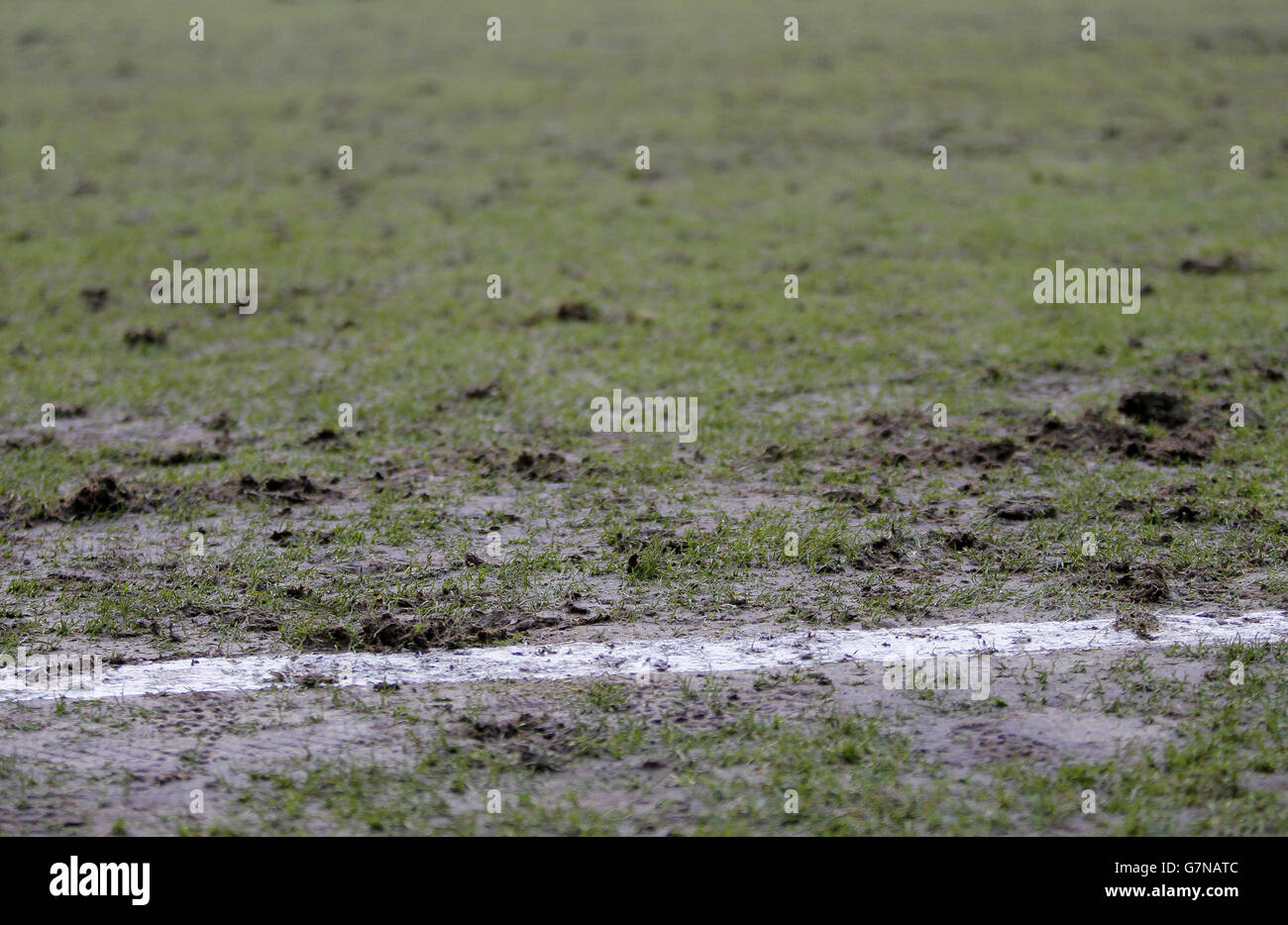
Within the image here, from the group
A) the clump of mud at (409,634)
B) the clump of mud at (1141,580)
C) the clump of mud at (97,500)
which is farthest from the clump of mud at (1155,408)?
the clump of mud at (97,500)

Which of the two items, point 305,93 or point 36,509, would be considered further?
point 305,93

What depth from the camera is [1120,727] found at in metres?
4.17

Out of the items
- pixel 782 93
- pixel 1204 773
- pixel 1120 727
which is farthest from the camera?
pixel 782 93

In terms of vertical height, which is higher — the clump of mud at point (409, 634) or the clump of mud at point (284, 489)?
the clump of mud at point (284, 489)

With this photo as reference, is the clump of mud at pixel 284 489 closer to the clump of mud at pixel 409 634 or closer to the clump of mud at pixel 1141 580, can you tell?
the clump of mud at pixel 409 634

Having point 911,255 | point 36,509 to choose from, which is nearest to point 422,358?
point 36,509

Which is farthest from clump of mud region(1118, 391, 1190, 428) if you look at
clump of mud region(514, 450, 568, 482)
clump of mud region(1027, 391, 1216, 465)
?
clump of mud region(514, 450, 568, 482)

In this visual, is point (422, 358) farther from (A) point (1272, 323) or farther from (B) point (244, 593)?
(A) point (1272, 323)
